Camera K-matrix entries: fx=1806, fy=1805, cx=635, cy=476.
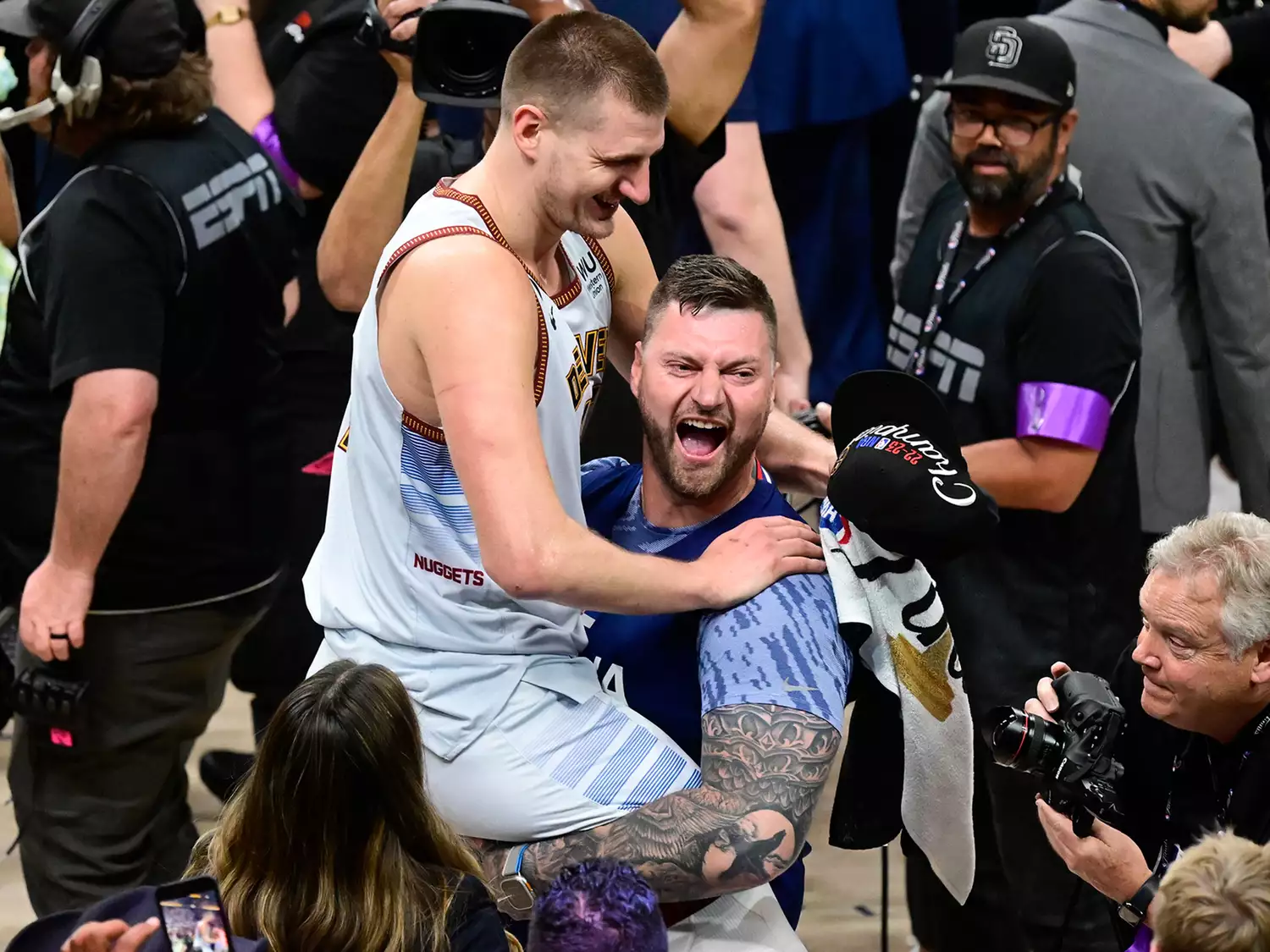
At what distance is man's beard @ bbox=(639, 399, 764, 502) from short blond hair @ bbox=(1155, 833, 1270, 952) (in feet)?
2.95

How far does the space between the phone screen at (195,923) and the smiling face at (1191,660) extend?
5.00ft

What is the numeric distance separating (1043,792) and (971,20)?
11.3 ft

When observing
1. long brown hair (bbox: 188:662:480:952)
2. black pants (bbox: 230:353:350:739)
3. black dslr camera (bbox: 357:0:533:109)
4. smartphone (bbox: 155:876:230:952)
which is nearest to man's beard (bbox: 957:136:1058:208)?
black dslr camera (bbox: 357:0:533:109)

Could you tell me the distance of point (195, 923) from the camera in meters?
1.92

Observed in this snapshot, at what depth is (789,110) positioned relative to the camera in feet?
16.4

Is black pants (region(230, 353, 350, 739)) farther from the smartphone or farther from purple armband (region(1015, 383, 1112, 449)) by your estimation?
the smartphone

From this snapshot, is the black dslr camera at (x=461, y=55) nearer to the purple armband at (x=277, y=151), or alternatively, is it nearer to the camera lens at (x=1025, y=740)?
the purple armband at (x=277, y=151)

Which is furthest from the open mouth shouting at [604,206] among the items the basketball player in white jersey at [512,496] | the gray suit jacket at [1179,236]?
the gray suit jacket at [1179,236]

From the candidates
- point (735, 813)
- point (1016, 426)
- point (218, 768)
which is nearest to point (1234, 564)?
point (735, 813)

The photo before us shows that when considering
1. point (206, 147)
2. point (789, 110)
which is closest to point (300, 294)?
point (206, 147)

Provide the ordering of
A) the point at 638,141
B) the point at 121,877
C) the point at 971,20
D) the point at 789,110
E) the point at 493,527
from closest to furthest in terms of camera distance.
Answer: the point at 493,527, the point at 638,141, the point at 121,877, the point at 789,110, the point at 971,20

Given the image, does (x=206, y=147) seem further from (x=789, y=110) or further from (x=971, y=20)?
(x=971, y=20)

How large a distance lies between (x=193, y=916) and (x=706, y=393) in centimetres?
110

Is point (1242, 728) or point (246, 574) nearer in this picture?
point (1242, 728)
